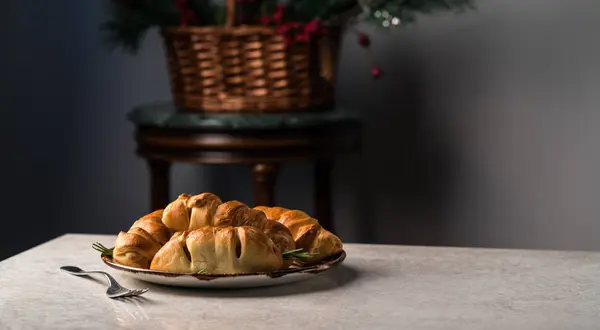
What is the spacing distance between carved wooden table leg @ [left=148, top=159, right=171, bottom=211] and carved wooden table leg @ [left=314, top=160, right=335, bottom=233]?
1.16ft

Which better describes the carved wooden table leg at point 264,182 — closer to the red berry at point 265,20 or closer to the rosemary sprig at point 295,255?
the red berry at point 265,20

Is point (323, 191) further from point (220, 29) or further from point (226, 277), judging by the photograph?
point (226, 277)

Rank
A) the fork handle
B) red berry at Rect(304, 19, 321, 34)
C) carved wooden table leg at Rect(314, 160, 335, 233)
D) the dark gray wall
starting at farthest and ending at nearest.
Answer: the dark gray wall < carved wooden table leg at Rect(314, 160, 335, 233) < red berry at Rect(304, 19, 321, 34) < the fork handle

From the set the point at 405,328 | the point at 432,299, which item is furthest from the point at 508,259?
the point at 405,328

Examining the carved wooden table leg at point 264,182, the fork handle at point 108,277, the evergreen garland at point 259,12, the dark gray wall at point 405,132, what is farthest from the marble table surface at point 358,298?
the dark gray wall at point 405,132

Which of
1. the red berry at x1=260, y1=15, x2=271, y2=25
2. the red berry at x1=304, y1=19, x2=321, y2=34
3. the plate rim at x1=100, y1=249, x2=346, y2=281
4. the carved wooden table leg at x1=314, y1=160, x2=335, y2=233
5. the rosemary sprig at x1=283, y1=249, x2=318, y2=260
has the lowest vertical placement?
the carved wooden table leg at x1=314, y1=160, x2=335, y2=233

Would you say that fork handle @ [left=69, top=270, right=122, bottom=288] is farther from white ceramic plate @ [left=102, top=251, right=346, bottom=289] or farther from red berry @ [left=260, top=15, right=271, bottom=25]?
red berry @ [left=260, top=15, right=271, bottom=25]

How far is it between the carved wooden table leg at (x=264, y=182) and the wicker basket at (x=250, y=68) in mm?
117

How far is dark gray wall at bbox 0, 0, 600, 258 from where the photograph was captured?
2398 millimetres

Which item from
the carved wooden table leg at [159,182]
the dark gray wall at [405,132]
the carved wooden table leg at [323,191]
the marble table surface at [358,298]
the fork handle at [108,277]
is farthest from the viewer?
the dark gray wall at [405,132]

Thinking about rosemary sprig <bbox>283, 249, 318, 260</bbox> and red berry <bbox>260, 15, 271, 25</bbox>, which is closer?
rosemary sprig <bbox>283, 249, 318, 260</bbox>

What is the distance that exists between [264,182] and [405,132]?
25.8 inches

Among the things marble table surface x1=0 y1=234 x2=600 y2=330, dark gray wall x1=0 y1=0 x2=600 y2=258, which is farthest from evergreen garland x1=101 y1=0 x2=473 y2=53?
marble table surface x1=0 y1=234 x2=600 y2=330

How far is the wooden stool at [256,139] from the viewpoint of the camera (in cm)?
193
